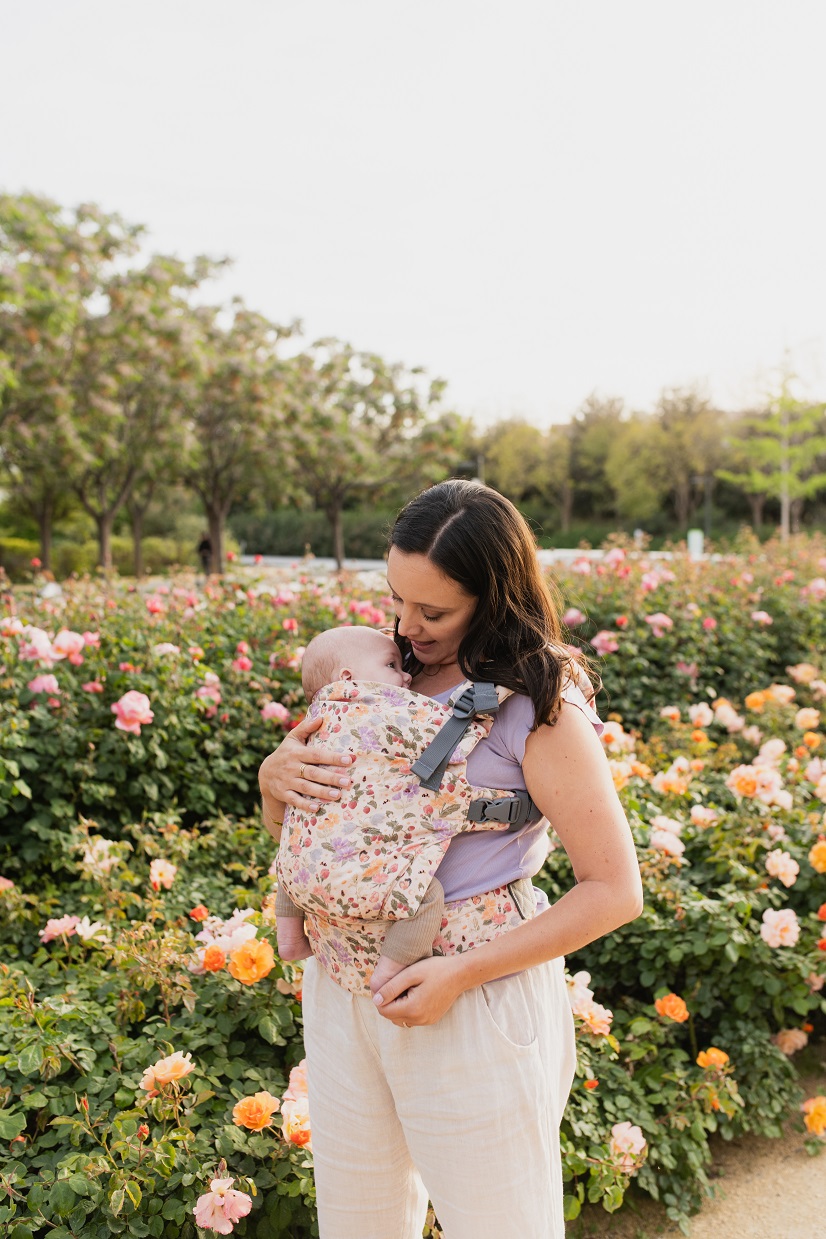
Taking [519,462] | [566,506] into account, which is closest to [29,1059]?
[519,462]

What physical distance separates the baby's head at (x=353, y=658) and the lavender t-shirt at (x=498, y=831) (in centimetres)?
11

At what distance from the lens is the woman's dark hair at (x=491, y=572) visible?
4.39 ft

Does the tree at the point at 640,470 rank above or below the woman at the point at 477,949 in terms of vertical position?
above

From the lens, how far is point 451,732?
127cm

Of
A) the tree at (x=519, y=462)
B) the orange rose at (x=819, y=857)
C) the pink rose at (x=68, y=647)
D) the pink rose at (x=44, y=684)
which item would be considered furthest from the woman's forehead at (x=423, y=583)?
the tree at (x=519, y=462)

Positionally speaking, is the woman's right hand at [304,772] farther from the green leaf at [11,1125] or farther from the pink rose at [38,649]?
the pink rose at [38,649]

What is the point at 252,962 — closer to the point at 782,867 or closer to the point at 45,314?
the point at 782,867

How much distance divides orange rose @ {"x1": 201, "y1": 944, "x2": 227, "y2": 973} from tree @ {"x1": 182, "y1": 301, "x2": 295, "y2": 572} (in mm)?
19442

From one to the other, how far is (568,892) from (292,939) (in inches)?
18.8

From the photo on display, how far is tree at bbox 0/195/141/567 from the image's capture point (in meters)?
14.6

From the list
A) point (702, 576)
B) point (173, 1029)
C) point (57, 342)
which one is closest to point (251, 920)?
point (173, 1029)

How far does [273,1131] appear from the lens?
81.1 inches

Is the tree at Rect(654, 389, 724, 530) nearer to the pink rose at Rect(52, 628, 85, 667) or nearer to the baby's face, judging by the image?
the pink rose at Rect(52, 628, 85, 667)

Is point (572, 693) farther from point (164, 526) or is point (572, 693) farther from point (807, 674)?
point (164, 526)
